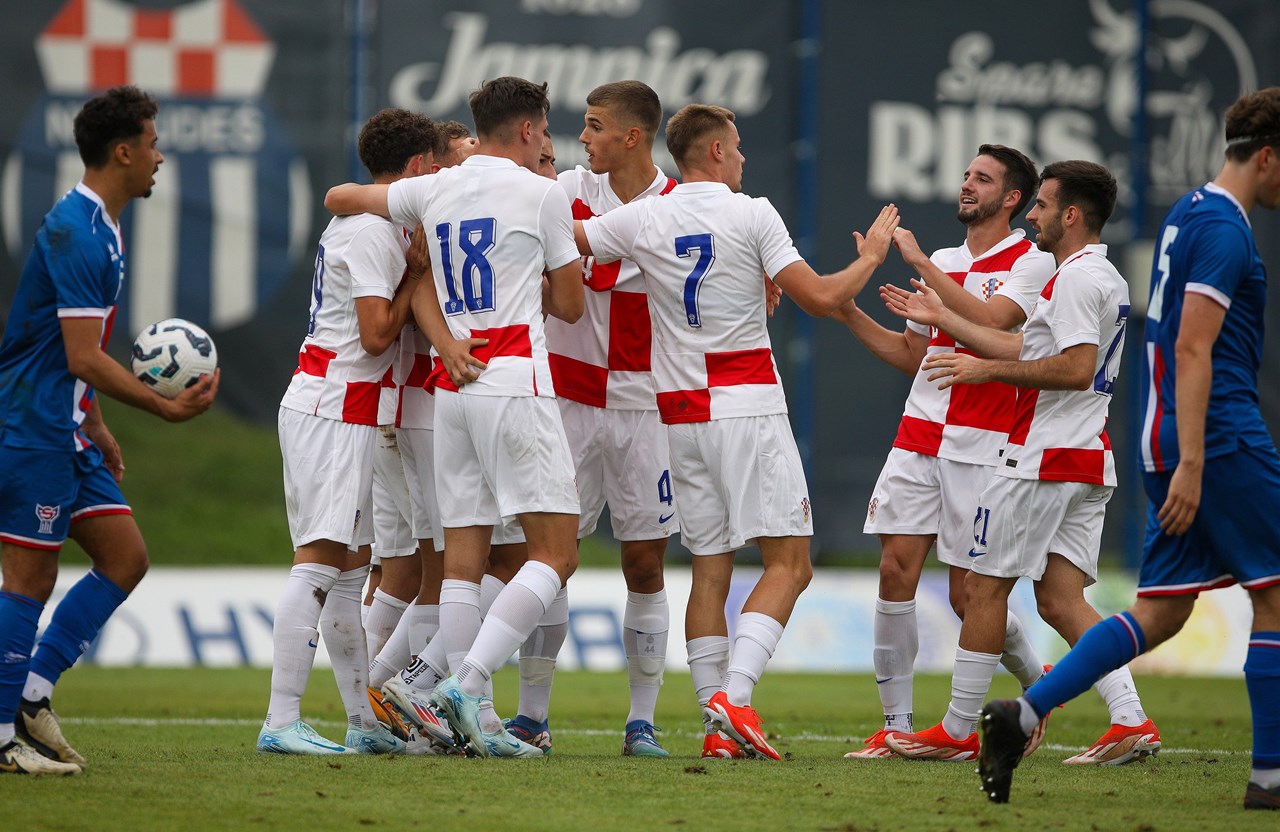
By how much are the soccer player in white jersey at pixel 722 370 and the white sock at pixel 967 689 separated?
2.74 feet

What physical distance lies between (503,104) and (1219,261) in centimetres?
310

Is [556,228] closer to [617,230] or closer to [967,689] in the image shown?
[617,230]

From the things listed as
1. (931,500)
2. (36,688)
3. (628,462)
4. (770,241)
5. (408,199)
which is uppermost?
(408,199)

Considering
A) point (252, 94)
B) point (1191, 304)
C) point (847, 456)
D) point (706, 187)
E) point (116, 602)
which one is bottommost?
point (847, 456)

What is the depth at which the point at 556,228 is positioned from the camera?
21.0ft

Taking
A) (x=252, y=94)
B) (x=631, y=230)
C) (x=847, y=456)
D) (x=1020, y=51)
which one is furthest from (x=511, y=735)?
(x=1020, y=51)

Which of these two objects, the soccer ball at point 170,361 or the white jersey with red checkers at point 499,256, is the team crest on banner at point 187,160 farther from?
the soccer ball at point 170,361

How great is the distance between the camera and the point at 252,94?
1678 cm

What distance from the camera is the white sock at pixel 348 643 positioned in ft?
22.5

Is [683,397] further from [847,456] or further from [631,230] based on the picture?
[847,456]

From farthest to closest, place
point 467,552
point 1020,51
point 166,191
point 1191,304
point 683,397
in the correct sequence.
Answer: point 1020,51
point 166,191
point 683,397
point 467,552
point 1191,304

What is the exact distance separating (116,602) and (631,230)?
282 cm

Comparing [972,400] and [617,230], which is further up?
[617,230]

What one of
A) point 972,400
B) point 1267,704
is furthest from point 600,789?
point 972,400
